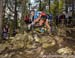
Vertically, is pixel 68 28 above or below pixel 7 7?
below

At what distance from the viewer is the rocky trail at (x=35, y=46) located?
6.43 m

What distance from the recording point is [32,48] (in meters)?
6.68

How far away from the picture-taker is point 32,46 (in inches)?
266

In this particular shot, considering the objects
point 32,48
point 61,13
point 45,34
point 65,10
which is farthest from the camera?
point 65,10

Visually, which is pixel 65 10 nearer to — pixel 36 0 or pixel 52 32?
pixel 36 0

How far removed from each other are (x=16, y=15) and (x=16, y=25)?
444 millimetres

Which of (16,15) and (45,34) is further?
(16,15)

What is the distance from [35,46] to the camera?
6.73 metres

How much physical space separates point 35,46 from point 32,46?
84mm

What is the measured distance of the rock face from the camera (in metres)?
6.43

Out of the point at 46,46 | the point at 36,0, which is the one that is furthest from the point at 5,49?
the point at 36,0

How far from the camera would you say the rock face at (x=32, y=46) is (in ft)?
21.1

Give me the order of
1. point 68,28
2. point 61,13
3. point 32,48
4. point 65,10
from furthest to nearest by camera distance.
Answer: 1. point 65,10
2. point 61,13
3. point 68,28
4. point 32,48

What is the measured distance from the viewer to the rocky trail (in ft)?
21.1
